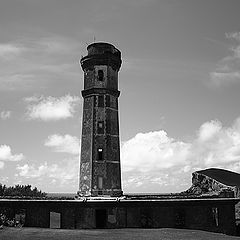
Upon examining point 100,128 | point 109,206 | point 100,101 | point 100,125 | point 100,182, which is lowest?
point 109,206

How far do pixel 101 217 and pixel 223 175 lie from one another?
27504mm

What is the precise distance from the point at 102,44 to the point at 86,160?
11731 mm

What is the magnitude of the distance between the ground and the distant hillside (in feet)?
66.4

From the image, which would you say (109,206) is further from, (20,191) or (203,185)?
(20,191)

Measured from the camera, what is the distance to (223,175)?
157 feet

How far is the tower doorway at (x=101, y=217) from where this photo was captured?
25.7 metres

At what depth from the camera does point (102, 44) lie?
108 ft

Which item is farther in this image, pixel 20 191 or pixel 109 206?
pixel 20 191

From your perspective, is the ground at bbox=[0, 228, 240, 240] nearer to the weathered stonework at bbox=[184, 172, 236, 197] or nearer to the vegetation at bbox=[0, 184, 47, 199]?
the weathered stonework at bbox=[184, 172, 236, 197]

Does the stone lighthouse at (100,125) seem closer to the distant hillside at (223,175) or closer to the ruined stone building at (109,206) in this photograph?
the ruined stone building at (109,206)

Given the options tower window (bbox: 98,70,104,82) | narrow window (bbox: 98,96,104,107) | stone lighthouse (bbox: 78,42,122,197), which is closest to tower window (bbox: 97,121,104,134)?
stone lighthouse (bbox: 78,42,122,197)

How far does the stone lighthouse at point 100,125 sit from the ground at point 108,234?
249 inches

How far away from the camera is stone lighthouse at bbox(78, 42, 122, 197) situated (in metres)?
29.9

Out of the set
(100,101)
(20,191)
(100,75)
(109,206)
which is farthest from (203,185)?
(20,191)
